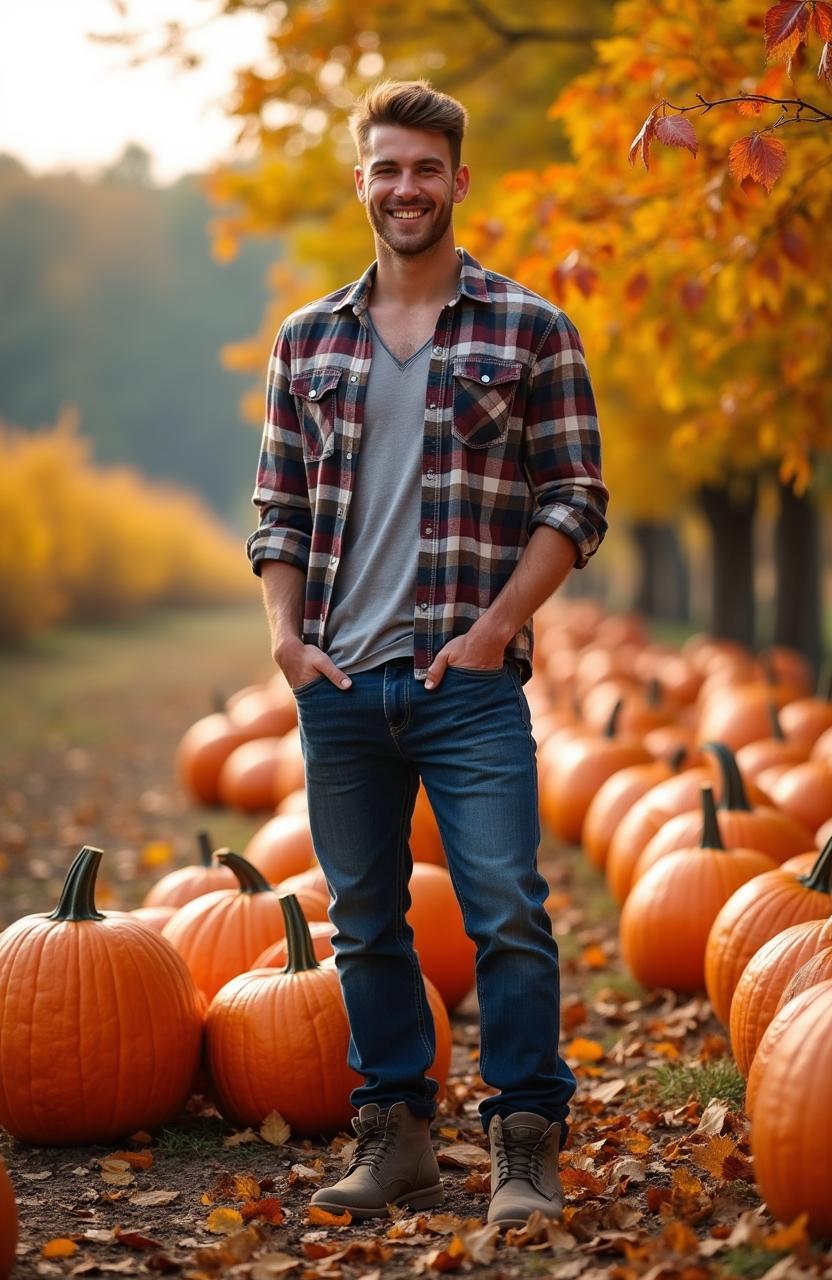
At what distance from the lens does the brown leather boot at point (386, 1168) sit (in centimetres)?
329

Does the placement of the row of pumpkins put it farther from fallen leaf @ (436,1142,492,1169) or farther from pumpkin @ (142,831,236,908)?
pumpkin @ (142,831,236,908)

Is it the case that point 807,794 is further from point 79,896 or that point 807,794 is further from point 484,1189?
point 79,896

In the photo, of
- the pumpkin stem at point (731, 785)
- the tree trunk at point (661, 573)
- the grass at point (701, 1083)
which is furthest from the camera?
the tree trunk at point (661, 573)

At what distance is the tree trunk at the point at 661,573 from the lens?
2677 cm

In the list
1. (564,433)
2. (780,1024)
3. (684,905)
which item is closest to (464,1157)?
(780,1024)

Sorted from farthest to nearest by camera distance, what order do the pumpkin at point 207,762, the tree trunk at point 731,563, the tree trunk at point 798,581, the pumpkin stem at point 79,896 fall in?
the tree trunk at point 731,563 < the tree trunk at point 798,581 < the pumpkin at point 207,762 < the pumpkin stem at point 79,896

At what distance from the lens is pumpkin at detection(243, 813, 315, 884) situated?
19.7 feet

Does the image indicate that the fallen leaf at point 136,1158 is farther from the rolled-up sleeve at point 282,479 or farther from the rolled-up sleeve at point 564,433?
the rolled-up sleeve at point 564,433

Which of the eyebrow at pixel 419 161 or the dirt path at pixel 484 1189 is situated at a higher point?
the eyebrow at pixel 419 161

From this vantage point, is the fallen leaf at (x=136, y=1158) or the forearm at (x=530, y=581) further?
the fallen leaf at (x=136, y=1158)

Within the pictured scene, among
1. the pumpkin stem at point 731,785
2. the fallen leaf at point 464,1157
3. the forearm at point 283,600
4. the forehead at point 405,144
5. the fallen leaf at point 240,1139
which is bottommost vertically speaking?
the fallen leaf at point 240,1139

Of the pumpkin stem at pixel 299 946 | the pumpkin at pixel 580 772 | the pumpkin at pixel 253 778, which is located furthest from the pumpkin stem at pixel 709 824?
the pumpkin at pixel 253 778

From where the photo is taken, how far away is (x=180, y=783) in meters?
11.1

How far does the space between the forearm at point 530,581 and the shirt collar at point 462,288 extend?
569 mm
